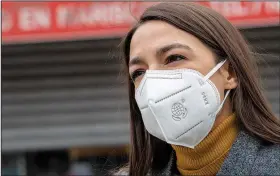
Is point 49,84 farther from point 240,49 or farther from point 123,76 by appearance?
point 240,49

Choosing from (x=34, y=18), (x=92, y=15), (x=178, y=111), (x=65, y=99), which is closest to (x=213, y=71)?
(x=178, y=111)

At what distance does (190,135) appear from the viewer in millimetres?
1854

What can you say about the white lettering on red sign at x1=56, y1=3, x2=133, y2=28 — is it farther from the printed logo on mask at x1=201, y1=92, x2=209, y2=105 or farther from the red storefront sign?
the printed logo on mask at x1=201, y1=92, x2=209, y2=105

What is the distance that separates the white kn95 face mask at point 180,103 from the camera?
6.07ft

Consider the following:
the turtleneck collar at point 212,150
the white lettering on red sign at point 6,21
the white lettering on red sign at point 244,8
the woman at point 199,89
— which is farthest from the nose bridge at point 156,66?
the white lettering on red sign at point 6,21

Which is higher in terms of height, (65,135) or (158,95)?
(158,95)

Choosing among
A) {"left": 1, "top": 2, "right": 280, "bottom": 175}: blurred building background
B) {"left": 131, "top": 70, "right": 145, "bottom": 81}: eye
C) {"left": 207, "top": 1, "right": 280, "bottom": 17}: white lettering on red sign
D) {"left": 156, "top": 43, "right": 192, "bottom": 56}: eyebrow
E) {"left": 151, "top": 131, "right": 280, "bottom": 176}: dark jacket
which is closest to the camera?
{"left": 151, "top": 131, "right": 280, "bottom": 176}: dark jacket

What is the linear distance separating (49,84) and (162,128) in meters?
4.55

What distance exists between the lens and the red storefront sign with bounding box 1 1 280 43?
17.0ft

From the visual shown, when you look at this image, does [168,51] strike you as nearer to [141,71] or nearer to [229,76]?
[141,71]

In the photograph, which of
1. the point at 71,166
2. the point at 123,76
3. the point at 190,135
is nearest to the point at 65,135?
the point at 71,166

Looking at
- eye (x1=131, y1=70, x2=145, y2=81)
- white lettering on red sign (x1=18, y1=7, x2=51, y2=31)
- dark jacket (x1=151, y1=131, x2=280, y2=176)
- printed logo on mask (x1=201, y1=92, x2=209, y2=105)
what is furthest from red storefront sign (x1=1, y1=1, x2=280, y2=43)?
dark jacket (x1=151, y1=131, x2=280, y2=176)

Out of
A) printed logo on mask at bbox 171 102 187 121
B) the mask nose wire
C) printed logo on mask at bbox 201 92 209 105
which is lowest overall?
printed logo on mask at bbox 171 102 187 121

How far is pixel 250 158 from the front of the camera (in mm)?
1724
